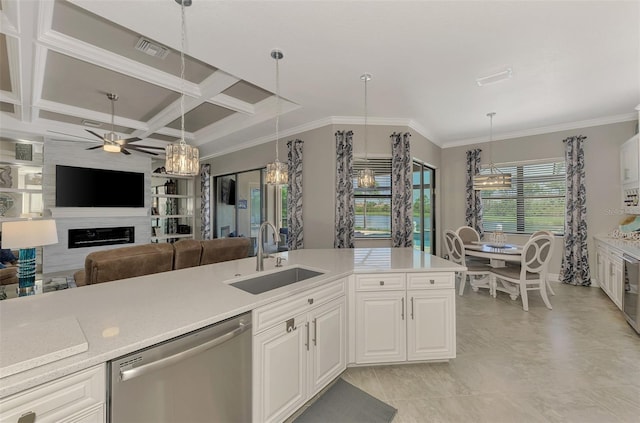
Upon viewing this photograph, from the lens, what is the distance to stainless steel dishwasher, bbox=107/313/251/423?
1024mm

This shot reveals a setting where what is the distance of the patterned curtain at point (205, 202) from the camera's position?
689 centimetres

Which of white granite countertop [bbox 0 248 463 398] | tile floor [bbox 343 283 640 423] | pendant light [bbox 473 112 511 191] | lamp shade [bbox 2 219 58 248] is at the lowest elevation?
tile floor [bbox 343 283 640 423]

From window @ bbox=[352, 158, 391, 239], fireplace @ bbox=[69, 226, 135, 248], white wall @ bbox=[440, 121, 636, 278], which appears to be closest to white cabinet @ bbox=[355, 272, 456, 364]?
window @ bbox=[352, 158, 391, 239]

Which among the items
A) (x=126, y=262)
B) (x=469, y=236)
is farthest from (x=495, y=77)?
(x=126, y=262)

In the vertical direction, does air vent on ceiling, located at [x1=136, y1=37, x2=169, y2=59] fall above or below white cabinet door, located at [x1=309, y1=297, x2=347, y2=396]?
above

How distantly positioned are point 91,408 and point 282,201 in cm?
544

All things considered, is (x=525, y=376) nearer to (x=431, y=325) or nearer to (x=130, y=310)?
(x=431, y=325)

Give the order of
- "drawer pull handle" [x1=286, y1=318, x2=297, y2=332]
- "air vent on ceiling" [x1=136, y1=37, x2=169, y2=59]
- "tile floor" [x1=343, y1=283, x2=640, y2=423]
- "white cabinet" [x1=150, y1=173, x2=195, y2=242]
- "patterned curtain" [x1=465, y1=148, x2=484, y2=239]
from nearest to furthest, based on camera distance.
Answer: "drawer pull handle" [x1=286, y1=318, x2=297, y2=332], "tile floor" [x1=343, y1=283, x2=640, y2=423], "air vent on ceiling" [x1=136, y1=37, x2=169, y2=59], "patterned curtain" [x1=465, y1=148, x2=484, y2=239], "white cabinet" [x1=150, y1=173, x2=195, y2=242]

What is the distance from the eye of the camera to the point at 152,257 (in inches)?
108


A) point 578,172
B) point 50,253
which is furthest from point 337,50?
point 50,253

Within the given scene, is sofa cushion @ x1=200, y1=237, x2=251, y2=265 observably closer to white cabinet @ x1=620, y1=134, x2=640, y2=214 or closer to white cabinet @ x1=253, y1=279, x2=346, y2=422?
white cabinet @ x1=253, y1=279, x2=346, y2=422

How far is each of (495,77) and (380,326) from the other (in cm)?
300

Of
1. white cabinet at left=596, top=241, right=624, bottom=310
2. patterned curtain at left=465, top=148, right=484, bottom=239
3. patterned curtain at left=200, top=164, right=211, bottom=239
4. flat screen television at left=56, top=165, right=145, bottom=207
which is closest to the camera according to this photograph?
white cabinet at left=596, top=241, right=624, bottom=310

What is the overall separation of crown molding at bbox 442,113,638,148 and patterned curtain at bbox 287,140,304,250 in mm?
3615
